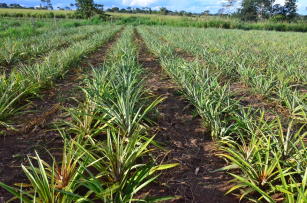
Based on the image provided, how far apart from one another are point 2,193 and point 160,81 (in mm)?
3075

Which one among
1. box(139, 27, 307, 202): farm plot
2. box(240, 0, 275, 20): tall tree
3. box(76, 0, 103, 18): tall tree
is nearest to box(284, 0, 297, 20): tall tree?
box(240, 0, 275, 20): tall tree

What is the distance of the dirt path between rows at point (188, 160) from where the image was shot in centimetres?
148

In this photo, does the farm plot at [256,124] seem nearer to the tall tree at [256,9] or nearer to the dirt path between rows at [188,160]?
the dirt path between rows at [188,160]

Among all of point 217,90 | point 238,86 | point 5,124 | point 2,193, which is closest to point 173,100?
point 217,90

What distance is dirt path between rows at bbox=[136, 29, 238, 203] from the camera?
148 cm

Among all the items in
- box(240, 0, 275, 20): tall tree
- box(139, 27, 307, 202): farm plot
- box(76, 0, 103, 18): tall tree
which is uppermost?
box(240, 0, 275, 20): tall tree

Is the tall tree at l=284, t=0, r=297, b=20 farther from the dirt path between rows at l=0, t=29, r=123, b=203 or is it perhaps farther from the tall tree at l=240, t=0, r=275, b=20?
the dirt path between rows at l=0, t=29, r=123, b=203

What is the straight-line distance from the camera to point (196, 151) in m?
1.95

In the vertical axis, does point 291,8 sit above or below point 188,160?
above

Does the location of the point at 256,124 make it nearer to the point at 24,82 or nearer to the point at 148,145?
the point at 148,145

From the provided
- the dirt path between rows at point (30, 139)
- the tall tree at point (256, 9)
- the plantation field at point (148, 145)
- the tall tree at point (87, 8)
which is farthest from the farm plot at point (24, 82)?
the tall tree at point (256, 9)

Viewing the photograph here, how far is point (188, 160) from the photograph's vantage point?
1.82 m

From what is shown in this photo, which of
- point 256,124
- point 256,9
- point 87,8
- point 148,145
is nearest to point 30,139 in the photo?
point 148,145

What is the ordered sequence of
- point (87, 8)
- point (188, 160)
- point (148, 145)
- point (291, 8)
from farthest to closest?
point (291, 8) → point (87, 8) → point (148, 145) → point (188, 160)
